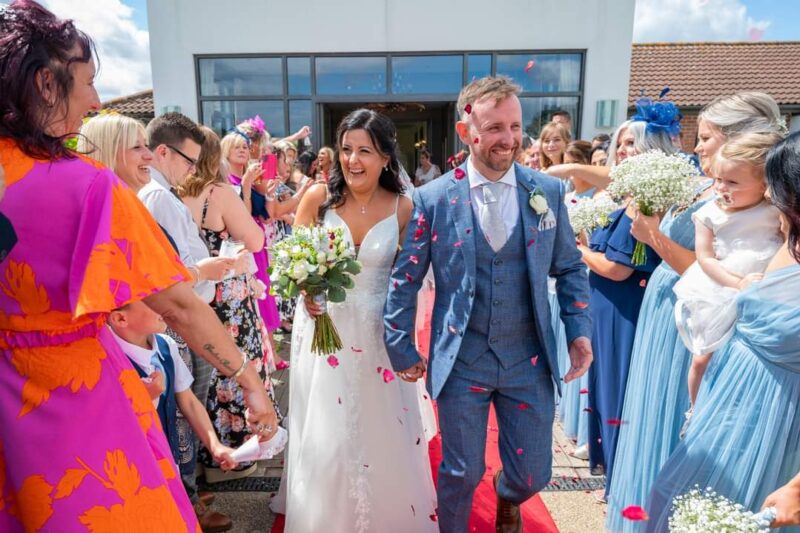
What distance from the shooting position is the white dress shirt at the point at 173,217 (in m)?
2.73

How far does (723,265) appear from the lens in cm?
233

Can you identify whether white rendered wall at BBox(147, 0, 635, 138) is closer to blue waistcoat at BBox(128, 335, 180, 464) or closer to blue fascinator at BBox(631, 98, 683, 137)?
blue fascinator at BBox(631, 98, 683, 137)

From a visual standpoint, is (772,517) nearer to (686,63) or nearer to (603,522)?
(603,522)

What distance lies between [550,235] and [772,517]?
4.33 feet

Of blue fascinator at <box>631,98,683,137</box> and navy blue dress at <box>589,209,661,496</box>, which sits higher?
blue fascinator at <box>631,98,683,137</box>

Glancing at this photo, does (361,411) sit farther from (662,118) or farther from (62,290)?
(662,118)

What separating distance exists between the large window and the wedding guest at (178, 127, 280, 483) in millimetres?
8561

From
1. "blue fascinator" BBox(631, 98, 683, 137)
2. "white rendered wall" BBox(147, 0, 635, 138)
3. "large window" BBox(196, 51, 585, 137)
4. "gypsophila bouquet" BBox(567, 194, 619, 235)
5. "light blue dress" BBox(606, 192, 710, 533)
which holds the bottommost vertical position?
"light blue dress" BBox(606, 192, 710, 533)

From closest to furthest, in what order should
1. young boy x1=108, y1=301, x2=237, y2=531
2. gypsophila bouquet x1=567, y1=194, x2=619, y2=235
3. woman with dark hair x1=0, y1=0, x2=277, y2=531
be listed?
woman with dark hair x1=0, y1=0, x2=277, y2=531 < young boy x1=108, y1=301, x2=237, y2=531 < gypsophila bouquet x1=567, y1=194, x2=619, y2=235

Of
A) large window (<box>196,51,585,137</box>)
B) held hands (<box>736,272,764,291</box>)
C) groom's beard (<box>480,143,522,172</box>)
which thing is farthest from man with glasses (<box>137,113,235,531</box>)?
large window (<box>196,51,585,137</box>)

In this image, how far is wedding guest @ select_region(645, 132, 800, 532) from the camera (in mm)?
1746

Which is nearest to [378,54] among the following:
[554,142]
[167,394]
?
[554,142]

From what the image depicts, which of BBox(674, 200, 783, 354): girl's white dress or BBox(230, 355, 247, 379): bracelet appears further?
BBox(674, 200, 783, 354): girl's white dress

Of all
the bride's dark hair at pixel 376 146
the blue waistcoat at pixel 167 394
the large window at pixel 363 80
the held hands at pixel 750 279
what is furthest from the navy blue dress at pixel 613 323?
the large window at pixel 363 80
